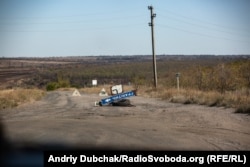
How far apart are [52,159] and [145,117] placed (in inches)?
453

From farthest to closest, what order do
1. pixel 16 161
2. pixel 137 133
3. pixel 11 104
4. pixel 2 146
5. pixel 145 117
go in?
pixel 11 104, pixel 145 117, pixel 137 133, pixel 2 146, pixel 16 161

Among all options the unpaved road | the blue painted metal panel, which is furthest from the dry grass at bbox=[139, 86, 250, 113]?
the blue painted metal panel

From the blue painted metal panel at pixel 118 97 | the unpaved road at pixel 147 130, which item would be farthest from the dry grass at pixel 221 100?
the blue painted metal panel at pixel 118 97

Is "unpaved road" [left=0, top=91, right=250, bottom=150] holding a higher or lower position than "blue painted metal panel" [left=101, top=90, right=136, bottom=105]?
lower

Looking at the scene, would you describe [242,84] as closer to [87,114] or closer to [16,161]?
[87,114]

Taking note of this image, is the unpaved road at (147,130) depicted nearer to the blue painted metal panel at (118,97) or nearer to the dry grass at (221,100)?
the dry grass at (221,100)

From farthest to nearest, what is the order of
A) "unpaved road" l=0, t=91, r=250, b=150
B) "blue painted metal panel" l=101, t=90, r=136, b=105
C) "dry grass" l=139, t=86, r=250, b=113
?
"blue painted metal panel" l=101, t=90, r=136, b=105
"dry grass" l=139, t=86, r=250, b=113
"unpaved road" l=0, t=91, r=250, b=150

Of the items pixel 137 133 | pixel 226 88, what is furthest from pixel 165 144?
pixel 226 88

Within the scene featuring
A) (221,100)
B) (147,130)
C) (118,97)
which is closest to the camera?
(147,130)

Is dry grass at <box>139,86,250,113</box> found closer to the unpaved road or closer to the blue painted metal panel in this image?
the unpaved road

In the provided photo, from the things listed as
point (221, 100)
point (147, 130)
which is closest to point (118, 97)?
point (221, 100)

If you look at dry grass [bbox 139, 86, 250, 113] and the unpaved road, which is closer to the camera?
the unpaved road

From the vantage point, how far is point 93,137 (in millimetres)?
15297

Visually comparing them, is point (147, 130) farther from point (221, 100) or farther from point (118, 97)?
point (118, 97)
